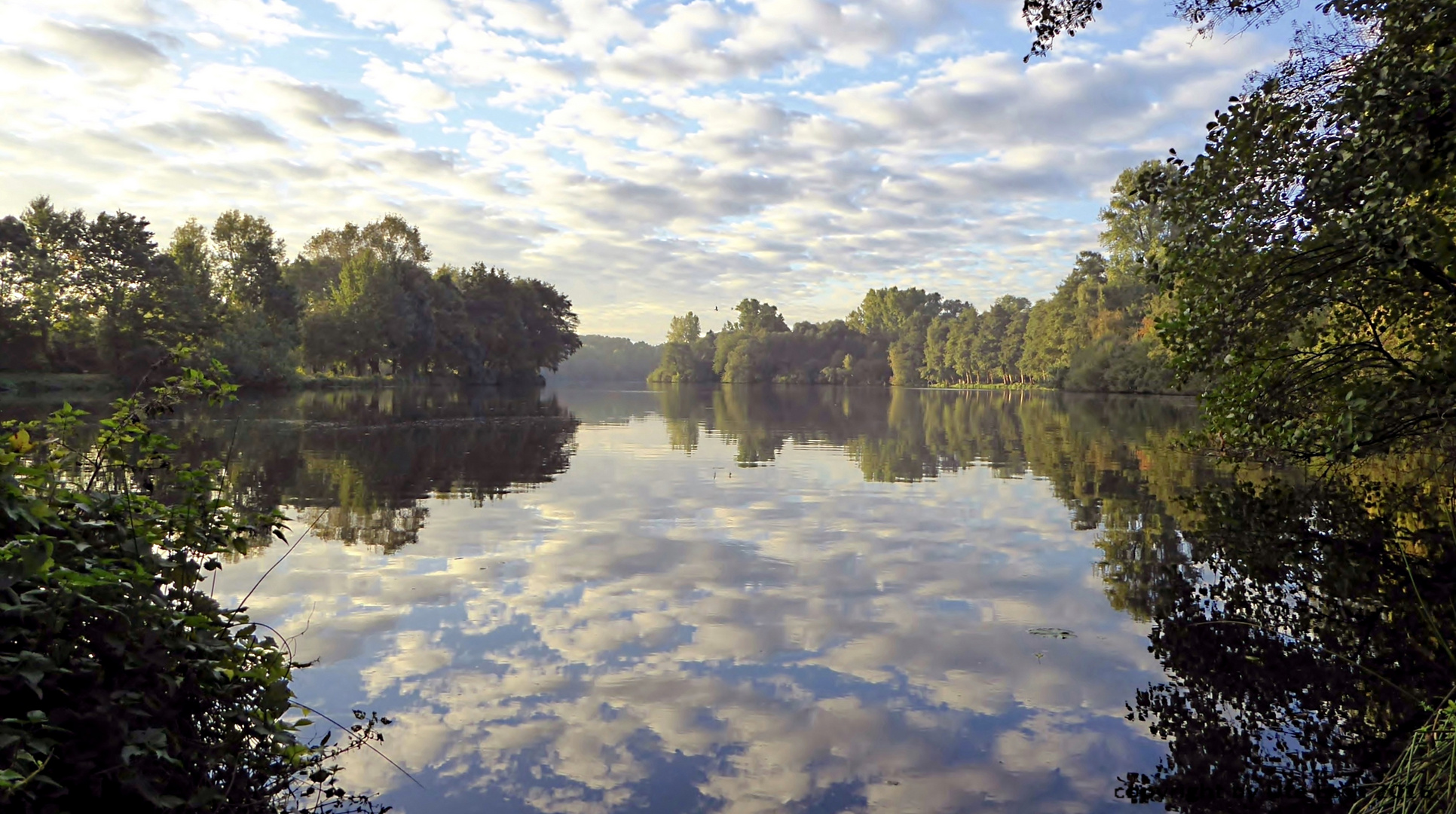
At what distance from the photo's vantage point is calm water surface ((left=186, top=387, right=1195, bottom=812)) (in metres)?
5.78

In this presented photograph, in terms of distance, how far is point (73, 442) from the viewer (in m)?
23.3

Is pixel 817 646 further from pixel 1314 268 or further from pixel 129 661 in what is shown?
pixel 1314 268

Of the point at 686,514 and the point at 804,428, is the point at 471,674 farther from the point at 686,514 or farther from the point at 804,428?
the point at 804,428

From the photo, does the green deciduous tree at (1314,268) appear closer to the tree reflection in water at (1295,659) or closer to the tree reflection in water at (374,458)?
the tree reflection in water at (1295,659)

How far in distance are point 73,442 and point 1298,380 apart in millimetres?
27629

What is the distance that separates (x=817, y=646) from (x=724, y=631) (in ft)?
3.25

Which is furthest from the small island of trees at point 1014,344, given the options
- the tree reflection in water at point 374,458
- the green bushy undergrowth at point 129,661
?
the green bushy undergrowth at point 129,661

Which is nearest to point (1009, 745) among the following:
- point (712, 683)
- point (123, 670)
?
point (712, 683)

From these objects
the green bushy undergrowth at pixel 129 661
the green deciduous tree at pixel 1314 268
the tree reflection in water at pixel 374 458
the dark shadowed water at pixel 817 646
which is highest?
the green deciduous tree at pixel 1314 268

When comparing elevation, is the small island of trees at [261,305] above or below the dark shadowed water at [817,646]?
above

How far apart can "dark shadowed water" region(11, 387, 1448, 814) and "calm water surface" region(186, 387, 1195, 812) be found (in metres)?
0.03

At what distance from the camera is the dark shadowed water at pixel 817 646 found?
572 cm

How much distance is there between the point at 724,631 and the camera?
28.9 ft

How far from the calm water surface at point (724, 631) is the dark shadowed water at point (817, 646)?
1.3 inches
